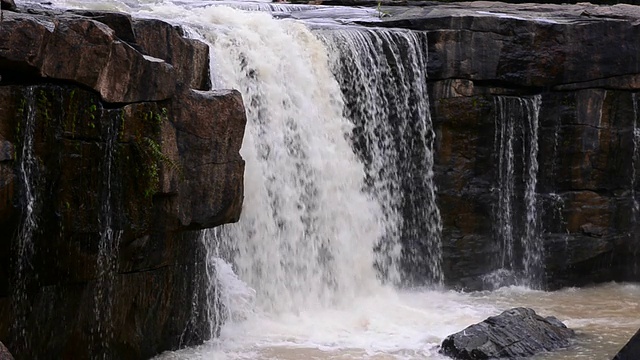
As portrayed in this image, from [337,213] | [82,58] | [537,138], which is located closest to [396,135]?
[337,213]

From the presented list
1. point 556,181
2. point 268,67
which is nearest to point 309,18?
point 268,67

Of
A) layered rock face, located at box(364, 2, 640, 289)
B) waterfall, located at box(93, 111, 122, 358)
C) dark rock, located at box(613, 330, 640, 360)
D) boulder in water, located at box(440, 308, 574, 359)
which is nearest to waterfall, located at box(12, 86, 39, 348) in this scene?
waterfall, located at box(93, 111, 122, 358)

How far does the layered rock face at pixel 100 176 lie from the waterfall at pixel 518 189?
629cm

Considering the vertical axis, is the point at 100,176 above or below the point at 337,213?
above

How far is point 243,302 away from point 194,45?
3130 mm

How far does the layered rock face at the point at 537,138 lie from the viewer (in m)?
15.3

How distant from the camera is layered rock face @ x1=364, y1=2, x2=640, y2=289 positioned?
50.1 feet

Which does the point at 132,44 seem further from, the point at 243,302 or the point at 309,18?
the point at 309,18

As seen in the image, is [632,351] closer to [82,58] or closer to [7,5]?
[82,58]

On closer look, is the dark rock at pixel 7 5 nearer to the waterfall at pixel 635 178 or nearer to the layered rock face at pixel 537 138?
the layered rock face at pixel 537 138

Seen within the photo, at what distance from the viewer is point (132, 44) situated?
982 centimetres

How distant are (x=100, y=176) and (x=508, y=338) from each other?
15.5 feet

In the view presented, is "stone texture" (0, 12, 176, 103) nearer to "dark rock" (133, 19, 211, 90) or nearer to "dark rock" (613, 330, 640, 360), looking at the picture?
"dark rock" (133, 19, 211, 90)

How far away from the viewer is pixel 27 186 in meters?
8.88
